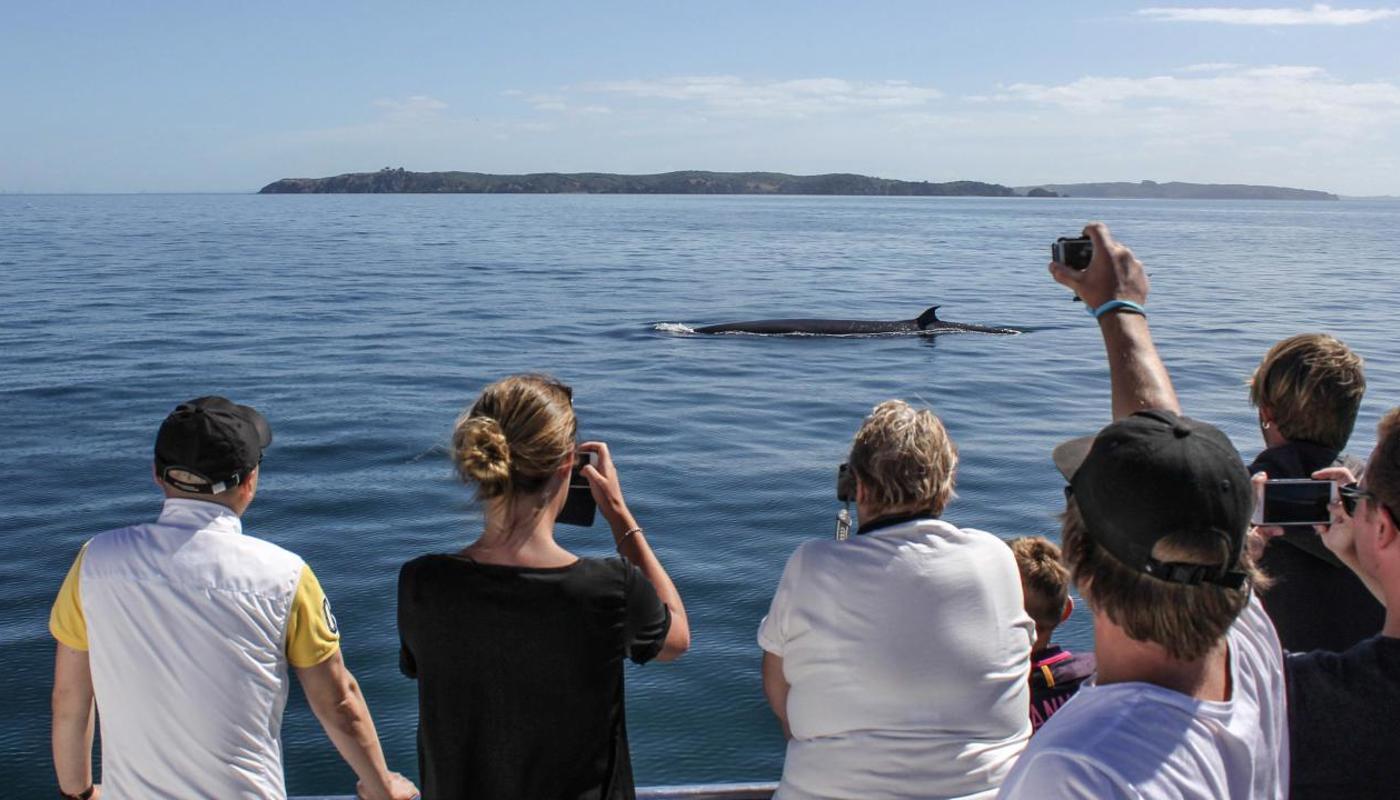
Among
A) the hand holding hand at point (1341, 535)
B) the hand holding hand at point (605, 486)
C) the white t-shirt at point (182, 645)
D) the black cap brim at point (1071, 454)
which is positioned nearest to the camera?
the black cap brim at point (1071, 454)

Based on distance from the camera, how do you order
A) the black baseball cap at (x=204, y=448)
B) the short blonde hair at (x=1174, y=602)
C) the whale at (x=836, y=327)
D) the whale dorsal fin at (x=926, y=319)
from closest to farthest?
the short blonde hair at (x=1174, y=602), the black baseball cap at (x=204, y=448), the whale at (x=836, y=327), the whale dorsal fin at (x=926, y=319)

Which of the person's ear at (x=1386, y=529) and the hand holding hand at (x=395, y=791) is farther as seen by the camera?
the hand holding hand at (x=395, y=791)

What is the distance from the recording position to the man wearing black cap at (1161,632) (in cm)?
203

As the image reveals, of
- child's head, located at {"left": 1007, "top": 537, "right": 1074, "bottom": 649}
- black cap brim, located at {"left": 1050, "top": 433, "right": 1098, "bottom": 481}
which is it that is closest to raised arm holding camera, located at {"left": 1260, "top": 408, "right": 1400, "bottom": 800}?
black cap brim, located at {"left": 1050, "top": 433, "right": 1098, "bottom": 481}

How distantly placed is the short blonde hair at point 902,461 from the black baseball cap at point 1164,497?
3.50ft

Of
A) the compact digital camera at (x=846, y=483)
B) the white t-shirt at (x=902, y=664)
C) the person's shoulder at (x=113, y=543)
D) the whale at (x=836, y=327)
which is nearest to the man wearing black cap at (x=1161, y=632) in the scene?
the white t-shirt at (x=902, y=664)

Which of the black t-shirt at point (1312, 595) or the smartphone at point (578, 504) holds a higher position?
the smartphone at point (578, 504)

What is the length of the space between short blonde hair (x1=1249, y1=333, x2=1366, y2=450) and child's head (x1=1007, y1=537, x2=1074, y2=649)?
841 mm

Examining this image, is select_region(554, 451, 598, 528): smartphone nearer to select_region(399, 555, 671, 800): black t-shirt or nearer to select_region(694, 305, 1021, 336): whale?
select_region(399, 555, 671, 800): black t-shirt

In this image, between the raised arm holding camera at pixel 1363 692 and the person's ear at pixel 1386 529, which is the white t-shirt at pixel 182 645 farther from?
the person's ear at pixel 1386 529

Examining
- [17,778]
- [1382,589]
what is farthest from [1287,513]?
[17,778]

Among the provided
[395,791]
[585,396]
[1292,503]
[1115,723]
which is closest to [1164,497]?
[1115,723]

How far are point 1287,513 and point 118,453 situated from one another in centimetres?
1263

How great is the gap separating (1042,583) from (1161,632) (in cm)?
214
